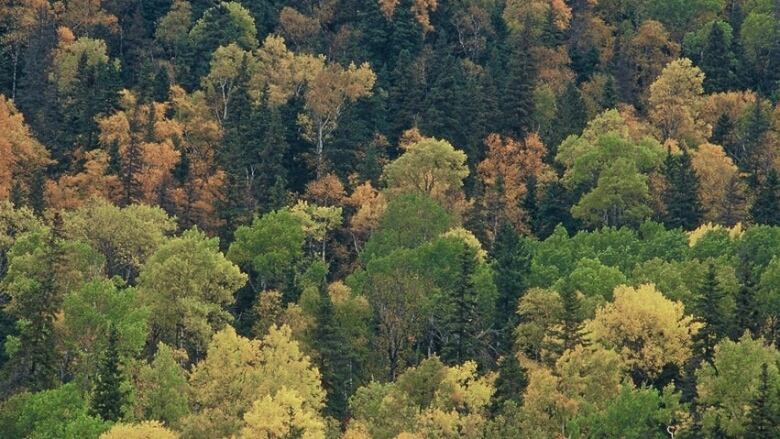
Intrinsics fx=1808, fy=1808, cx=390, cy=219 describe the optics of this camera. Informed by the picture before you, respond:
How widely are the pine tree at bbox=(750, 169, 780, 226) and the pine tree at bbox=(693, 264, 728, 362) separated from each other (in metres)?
25.9

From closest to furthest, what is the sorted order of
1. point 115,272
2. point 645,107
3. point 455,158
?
point 115,272 < point 455,158 < point 645,107

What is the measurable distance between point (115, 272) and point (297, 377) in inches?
1196

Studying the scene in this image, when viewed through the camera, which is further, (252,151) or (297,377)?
(252,151)

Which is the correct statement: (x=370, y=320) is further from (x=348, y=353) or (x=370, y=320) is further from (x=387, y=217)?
A: (x=387, y=217)

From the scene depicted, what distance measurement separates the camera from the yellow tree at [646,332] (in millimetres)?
116188

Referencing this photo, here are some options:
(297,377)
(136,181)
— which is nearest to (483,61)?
(136,181)

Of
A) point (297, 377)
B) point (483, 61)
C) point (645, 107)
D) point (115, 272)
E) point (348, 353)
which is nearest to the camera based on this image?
point (297, 377)

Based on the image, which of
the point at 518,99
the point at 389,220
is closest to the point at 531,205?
the point at 518,99

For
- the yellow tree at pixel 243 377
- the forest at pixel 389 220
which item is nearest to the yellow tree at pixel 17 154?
the forest at pixel 389 220

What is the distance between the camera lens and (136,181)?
513ft

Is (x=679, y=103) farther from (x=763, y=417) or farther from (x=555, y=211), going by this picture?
(x=763, y=417)

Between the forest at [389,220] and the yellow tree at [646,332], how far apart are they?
20 cm

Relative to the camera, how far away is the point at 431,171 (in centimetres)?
15350

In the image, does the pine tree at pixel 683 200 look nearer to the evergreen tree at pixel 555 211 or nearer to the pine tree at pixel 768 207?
the pine tree at pixel 768 207
